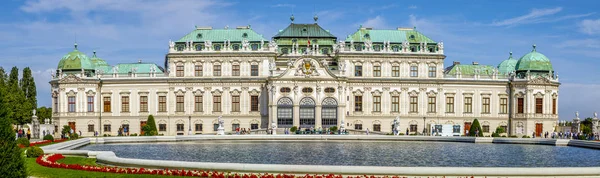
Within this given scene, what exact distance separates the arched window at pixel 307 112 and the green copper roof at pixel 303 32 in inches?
410

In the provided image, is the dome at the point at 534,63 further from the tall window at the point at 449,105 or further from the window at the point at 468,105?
the tall window at the point at 449,105

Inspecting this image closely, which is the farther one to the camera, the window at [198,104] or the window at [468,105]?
the window at [468,105]

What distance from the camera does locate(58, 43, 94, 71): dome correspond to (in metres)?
85.6

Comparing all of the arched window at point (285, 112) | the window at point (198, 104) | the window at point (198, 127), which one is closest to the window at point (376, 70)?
the arched window at point (285, 112)

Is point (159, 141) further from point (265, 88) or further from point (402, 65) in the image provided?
point (402, 65)

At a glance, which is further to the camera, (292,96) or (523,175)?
(292,96)

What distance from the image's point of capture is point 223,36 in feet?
283

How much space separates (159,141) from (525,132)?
46248 mm

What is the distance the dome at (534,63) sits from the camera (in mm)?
86625

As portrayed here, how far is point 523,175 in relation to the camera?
92.3 feet

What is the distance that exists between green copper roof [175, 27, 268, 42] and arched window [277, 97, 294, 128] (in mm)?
8724

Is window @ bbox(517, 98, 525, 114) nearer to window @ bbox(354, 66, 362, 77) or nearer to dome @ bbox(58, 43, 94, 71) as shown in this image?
window @ bbox(354, 66, 362, 77)

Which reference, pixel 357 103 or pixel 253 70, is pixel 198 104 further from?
pixel 357 103

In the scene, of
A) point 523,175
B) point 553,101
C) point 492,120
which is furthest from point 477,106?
point 523,175
